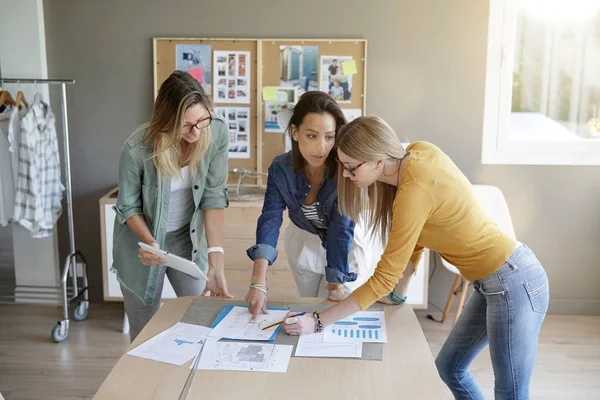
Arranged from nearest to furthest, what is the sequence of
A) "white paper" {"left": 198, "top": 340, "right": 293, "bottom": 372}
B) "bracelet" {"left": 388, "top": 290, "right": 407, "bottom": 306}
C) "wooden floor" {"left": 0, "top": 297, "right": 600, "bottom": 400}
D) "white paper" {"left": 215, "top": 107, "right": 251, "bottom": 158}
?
"white paper" {"left": 198, "top": 340, "right": 293, "bottom": 372} < "bracelet" {"left": 388, "top": 290, "right": 407, "bottom": 306} < "wooden floor" {"left": 0, "top": 297, "right": 600, "bottom": 400} < "white paper" {"left": 215, "top": 107, "right": 251, "bottom": 158}

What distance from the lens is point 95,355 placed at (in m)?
3.36

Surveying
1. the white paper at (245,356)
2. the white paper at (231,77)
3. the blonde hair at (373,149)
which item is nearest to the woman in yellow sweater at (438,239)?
the blonde hair at (373,149)

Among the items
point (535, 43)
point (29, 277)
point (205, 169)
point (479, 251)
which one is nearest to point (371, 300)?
point (479, 251)

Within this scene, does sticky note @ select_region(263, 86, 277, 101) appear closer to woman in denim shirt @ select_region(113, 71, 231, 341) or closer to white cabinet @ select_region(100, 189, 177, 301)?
white cabinet @ select_region(100, 189, 177, 301)

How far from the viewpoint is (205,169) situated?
2279mm

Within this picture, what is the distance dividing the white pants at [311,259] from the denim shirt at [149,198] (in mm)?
283

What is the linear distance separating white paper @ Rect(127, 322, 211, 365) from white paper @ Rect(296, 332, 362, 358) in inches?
10.7

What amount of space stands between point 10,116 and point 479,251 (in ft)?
8.68

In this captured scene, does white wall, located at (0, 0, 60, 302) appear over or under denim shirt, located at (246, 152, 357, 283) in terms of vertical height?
over

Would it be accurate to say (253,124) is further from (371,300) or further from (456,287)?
(371,300)

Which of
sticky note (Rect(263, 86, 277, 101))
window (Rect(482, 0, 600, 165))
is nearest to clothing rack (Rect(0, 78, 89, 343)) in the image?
sticky note (Rect(263, 86, 277, 101))

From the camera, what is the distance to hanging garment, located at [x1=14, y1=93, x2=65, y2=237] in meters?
3.50

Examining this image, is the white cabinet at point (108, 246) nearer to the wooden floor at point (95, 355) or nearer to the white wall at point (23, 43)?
the wooden floor at point (95, 355)

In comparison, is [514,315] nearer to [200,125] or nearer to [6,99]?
[200,125]
